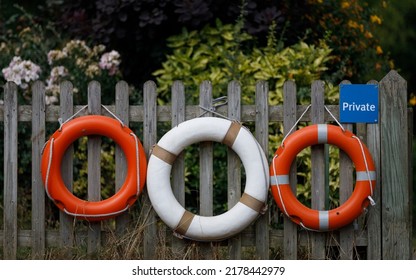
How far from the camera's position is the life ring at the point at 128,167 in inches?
201

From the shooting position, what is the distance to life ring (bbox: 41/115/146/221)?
16.7ft

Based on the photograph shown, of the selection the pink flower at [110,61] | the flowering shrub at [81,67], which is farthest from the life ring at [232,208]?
the pink flower at [110,61]

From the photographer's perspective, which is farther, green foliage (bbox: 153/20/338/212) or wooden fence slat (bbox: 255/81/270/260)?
green foliage (bbox: 153/20/338/212)

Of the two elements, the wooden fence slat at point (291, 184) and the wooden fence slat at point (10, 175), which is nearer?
the wooden fence slat at point (291, 184)

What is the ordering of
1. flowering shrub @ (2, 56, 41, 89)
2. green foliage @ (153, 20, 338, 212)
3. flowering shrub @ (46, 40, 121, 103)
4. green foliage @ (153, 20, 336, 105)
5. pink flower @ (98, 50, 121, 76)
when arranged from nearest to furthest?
green foliage @ (153, 20, 338, 212) → green foliage @ (153, 20, 336, 105) → flowering shrub @ (2, 56, 41, 89) → flowering shrub @ (46, 40, 121, 103) → pink flower @ (98, 50, 121, 76)

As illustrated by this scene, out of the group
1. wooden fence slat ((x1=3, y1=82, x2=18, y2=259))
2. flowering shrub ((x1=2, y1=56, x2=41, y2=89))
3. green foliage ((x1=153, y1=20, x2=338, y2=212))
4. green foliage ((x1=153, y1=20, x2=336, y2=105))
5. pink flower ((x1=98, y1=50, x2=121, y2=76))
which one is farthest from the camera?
pink flower ((x1=98, y1=50, x2=121, y2=76))

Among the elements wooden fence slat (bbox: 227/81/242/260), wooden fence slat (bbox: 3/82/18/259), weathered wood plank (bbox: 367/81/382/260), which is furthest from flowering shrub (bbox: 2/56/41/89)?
weathered wood plank (bbox: 367/81/382/260)

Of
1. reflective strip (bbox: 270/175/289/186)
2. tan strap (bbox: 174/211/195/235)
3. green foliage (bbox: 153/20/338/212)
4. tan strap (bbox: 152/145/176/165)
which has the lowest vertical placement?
tan strap (bbox: 174/211/195/235)

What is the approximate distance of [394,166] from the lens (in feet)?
16.9

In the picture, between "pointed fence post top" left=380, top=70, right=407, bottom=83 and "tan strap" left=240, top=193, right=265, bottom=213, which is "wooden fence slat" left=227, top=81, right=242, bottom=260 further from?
"pointed fence post top" left=380, top=70, right=407, bottom=83

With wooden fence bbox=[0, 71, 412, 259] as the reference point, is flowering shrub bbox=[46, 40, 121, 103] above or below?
above

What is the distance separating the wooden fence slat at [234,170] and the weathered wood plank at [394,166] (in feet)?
2.85

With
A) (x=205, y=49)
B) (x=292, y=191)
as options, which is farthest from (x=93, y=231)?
(x=205, y=49)

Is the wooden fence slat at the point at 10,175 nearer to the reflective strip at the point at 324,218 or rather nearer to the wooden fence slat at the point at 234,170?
the wooden fence slat at the point at 234,170
